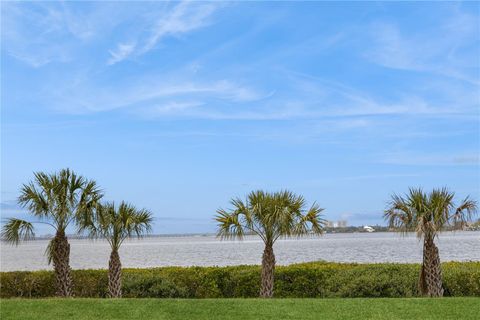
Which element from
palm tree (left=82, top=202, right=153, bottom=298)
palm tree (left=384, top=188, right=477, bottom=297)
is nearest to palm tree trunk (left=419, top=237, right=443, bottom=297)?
palm tree (left=384, top=188, right=477, bottom=297)

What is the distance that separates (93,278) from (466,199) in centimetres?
1181

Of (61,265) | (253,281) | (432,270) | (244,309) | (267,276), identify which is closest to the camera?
(244,309)

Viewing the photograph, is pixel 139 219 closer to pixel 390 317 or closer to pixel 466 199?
pixel 390 317

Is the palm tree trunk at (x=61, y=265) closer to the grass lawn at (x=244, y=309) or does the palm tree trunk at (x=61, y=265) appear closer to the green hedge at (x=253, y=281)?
the green hedge at (x=253, y=281)

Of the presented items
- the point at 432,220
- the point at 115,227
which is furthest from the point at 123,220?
the point at 432,220

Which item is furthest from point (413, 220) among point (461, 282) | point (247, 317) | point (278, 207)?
point (247, 317)

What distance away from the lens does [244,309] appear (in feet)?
44.5

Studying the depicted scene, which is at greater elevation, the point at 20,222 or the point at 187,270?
the point at 20,222

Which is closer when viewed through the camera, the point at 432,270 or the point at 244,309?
the point at 244,309

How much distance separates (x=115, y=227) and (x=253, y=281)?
4635 mm

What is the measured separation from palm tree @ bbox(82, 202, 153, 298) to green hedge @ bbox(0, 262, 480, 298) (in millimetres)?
1136

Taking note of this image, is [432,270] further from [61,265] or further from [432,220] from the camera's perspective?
[61,265]

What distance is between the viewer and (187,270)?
18.5 meters

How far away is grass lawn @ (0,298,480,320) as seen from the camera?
510 inches
